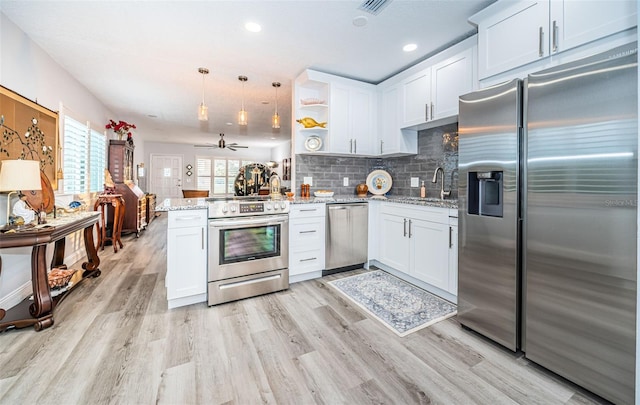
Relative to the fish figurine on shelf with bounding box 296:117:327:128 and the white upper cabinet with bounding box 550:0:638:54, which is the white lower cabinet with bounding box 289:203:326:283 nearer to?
the fish figurine on shelf with bounding box 296:117:327:128

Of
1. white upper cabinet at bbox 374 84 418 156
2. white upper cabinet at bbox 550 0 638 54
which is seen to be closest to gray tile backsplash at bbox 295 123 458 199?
white upper cabinet at bbox 374 84 418 156

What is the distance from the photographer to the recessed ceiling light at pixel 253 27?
233 centimetres

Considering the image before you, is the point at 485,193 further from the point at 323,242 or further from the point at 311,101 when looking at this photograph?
the point at 311,101

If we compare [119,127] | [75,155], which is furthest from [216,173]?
[75,155]

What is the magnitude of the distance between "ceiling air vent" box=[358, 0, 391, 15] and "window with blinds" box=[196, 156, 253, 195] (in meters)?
9.00

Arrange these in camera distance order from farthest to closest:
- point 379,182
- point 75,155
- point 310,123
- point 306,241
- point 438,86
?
point 379,182
point 75,155
point 310,123
point 306,241
point 438,86

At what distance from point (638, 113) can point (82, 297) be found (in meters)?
4.13

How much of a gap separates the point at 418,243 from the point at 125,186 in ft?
17.7

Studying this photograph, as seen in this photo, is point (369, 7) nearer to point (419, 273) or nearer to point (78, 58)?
point (419, 273)

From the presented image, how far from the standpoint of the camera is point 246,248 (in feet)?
8.46

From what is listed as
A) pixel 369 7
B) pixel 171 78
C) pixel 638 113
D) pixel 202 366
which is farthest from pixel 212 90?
pixel 638 113

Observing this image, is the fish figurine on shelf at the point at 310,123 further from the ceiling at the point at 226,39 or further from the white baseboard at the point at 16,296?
the white baseboard at the point at 16,296

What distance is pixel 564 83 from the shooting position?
1.47 meters

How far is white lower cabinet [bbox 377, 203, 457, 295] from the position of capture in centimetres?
245
